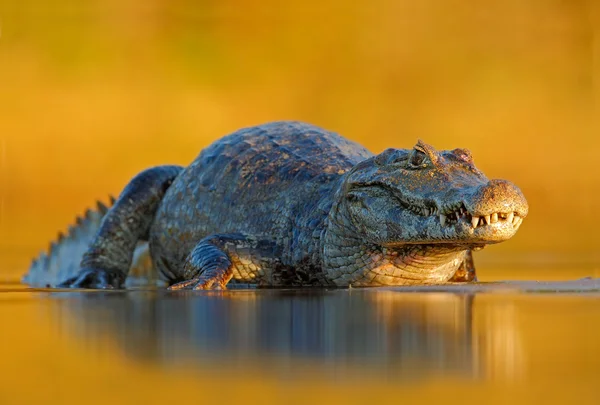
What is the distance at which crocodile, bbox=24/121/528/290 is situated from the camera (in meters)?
5.37

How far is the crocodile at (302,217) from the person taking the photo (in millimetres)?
5367

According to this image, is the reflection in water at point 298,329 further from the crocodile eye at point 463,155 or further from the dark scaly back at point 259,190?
the dark scaly back at point 259,190

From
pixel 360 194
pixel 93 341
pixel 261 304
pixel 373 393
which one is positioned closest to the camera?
pixel 373 393

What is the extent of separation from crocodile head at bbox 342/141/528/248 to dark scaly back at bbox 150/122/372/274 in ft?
1.97

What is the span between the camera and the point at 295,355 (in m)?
2.66

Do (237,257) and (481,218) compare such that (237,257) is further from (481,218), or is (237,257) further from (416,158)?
(481,218)

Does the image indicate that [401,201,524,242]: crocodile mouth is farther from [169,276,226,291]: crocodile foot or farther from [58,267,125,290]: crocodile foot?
[58,267,125,290]: crocodile foot

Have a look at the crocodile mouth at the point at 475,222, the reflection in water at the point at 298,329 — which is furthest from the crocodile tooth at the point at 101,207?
the crocodile mouth at the point at 475,222

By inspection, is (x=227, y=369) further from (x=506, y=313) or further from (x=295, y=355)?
(x=506, y=313)

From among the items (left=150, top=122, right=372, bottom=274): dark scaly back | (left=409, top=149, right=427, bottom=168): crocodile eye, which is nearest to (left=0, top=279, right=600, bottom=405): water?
(left=409, top=149, right=427, bottom=168): crocodile eye

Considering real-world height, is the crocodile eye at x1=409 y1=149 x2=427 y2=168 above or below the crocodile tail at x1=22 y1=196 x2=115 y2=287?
above

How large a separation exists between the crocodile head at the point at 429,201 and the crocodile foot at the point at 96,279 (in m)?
2.60

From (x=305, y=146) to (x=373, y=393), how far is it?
5.17 meters

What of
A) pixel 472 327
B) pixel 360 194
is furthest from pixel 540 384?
pixel 360 194
